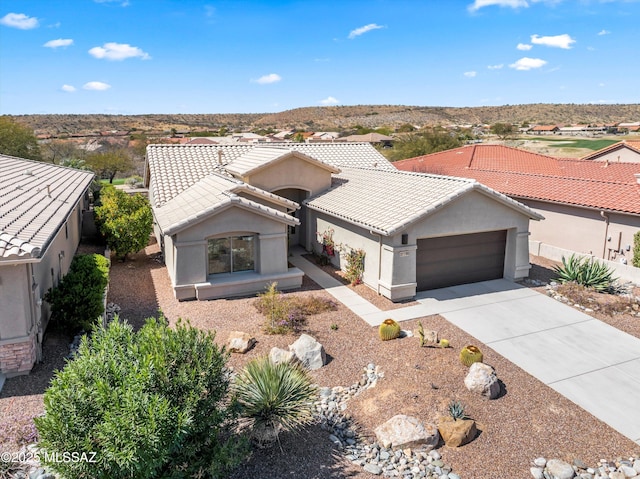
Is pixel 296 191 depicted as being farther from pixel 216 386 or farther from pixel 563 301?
pixel 216 386

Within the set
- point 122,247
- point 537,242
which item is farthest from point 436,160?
point 122,247

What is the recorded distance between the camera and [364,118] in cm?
14125

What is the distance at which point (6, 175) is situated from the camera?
18.5 meters

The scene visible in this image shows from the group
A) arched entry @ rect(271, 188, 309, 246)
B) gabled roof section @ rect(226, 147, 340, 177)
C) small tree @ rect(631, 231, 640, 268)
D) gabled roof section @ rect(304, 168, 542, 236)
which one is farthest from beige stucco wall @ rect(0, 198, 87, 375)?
small tree @ rect(631, 231, 640, 268)

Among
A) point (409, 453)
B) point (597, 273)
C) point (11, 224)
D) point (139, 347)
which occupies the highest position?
point (11, 224)

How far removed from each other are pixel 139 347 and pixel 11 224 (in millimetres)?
6178

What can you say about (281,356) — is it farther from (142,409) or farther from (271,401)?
(142,409)

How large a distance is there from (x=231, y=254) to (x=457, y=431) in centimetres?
1014

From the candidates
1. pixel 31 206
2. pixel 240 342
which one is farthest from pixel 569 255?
pixel 31 206

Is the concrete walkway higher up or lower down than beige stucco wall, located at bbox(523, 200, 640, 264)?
Result: lower down

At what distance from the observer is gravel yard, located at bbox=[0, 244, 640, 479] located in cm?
826

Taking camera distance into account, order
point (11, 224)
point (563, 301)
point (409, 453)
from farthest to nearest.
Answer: point (563, 301), point (11, 224), point (409, 453)

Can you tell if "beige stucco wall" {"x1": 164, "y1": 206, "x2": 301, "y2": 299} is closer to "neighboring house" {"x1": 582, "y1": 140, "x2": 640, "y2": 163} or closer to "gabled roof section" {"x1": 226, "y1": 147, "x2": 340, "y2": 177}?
"gabled roof section" {"x1": 226, "y1": 147, "x2": 340, "y2": 177}

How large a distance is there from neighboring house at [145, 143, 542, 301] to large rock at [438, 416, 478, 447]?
6908 millimetres
